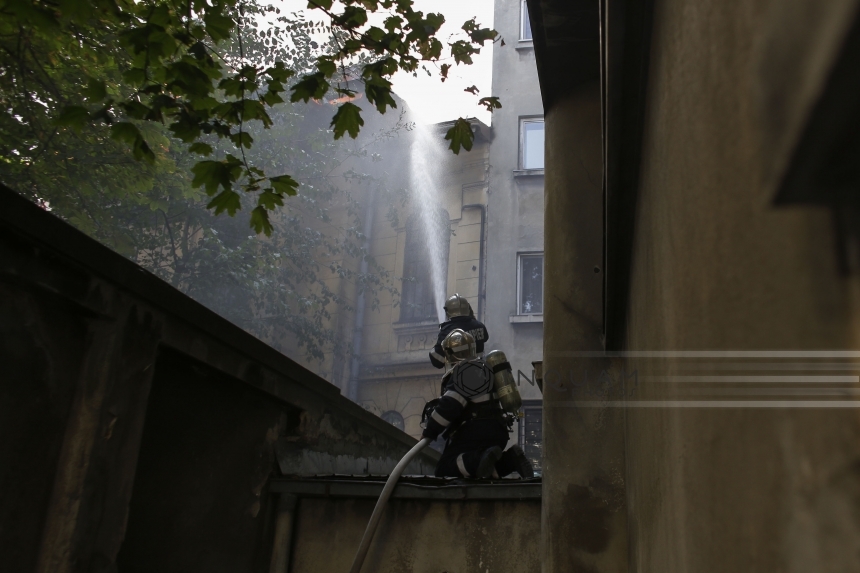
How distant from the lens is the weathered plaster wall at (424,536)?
445 cm

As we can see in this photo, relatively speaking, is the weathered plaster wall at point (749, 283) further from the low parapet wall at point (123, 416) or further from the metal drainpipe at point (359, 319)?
the metal drainpipe at point (359, 319)

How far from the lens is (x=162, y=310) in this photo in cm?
407

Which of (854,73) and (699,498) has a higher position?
(854,73)

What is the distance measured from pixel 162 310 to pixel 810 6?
3977mm

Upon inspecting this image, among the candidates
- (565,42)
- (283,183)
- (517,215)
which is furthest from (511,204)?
(283,183)

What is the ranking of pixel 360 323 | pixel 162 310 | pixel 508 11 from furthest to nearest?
pixel 360 323 → pixel 508 11 → pixel 162 310

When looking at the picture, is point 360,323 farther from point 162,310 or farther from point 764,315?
point 764,315

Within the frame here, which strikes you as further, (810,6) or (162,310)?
(162,310)

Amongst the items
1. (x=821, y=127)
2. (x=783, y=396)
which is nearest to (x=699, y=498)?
(x=783, y=396)

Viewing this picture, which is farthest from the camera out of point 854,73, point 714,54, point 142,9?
point 142,9

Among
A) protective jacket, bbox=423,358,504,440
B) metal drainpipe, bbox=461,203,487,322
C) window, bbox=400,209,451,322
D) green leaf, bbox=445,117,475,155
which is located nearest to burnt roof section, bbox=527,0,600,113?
green leaf, bbox=445,117,475,155

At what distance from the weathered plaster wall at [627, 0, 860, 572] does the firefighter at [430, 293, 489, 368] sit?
5.81 m

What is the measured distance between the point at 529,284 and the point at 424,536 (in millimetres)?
11625

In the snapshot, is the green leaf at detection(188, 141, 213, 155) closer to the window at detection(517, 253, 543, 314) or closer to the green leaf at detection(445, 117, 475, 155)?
the green leaf at detection(445, 117, 475, 155)
